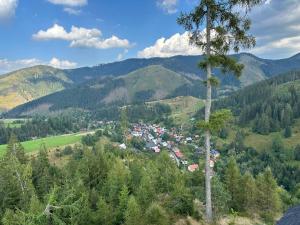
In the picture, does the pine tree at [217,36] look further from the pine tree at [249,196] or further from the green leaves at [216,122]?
the pine tree at [249,196]

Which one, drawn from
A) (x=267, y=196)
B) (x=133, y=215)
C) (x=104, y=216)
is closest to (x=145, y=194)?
(x=104, y=216)

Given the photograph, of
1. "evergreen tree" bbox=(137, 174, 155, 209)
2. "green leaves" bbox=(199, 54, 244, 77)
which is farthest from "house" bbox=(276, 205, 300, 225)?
"evergreen tree" bbox=(137, 174, 155, 209)

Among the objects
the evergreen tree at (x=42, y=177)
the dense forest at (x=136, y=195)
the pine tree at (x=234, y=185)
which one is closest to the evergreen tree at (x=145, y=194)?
the dense forest at (x=136, y=195)

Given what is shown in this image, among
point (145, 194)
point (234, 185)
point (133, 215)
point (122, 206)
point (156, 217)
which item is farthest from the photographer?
point (234, 185)

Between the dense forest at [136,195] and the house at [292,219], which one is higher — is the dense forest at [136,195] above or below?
below

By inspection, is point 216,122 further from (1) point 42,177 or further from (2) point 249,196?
(1) point 42,177

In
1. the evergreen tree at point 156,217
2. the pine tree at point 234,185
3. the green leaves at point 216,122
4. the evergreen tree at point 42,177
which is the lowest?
the evergreen tree at point 42,177

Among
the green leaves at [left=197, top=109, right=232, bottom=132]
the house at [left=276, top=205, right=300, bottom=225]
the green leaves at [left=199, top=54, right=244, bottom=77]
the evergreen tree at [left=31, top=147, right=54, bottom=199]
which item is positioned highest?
the green leaves at [left=199, top=54, right=244, bottom=77]

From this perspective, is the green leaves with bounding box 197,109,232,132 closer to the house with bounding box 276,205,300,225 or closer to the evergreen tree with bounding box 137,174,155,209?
the house with bounding box 276,205,300,225

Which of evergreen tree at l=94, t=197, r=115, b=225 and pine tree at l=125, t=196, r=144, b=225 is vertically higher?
pine tree at l=125, t=196, r=144, b=225

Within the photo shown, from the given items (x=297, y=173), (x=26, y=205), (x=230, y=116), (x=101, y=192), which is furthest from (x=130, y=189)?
(x=297, y=173)

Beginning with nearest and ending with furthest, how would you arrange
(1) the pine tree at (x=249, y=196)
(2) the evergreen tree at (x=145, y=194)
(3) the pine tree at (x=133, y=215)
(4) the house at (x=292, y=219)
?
(4) the house at (x=292, y=219)
(3) the pine tree at (x=133, y=215)
(2) the evergreen tree at (x=145, y=194)
(1) the pine tree at (x=249, y=196)

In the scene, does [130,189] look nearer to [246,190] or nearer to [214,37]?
[246,190]

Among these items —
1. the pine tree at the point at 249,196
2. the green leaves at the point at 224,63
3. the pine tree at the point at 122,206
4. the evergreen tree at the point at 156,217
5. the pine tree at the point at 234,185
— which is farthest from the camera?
the pine tree at the point at 249,196
